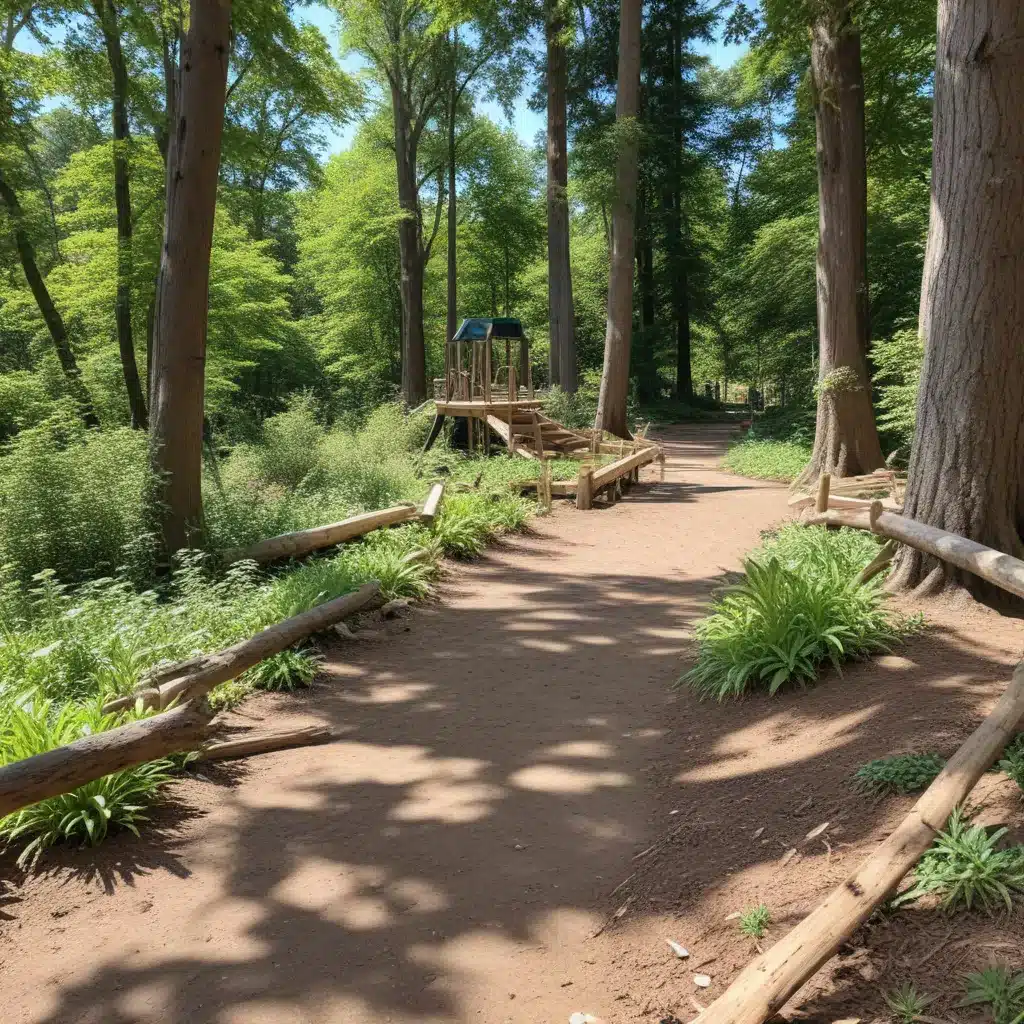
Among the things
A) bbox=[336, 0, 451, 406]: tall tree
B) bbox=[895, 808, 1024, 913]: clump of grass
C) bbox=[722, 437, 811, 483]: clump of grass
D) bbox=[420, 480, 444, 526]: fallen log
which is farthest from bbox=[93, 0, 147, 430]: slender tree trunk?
bbox=[895, 808, 1024, 913]: clump of grass

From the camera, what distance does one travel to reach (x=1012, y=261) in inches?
225

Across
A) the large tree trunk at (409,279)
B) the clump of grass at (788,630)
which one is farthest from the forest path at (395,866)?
the large tree trunk at (409,279)

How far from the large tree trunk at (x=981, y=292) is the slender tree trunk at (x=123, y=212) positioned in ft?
54.6

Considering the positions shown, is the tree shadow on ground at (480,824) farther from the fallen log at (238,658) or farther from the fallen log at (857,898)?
the fallen log at (238,658)

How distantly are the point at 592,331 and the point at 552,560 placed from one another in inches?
1242

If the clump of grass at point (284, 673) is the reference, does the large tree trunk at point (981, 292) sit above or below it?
above

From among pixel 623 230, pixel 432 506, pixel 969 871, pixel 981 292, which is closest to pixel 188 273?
pixel 432 506

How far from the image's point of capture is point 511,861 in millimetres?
3906

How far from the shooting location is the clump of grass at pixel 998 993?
2262mm


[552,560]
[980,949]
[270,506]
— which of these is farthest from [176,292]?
[980,949]

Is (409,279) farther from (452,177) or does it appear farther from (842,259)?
(842,259)

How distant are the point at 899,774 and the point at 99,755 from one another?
3.70m

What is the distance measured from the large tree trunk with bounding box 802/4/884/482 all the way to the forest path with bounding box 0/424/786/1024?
8.34 metres

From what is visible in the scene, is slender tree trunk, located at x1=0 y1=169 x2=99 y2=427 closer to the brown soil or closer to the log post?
the log post
